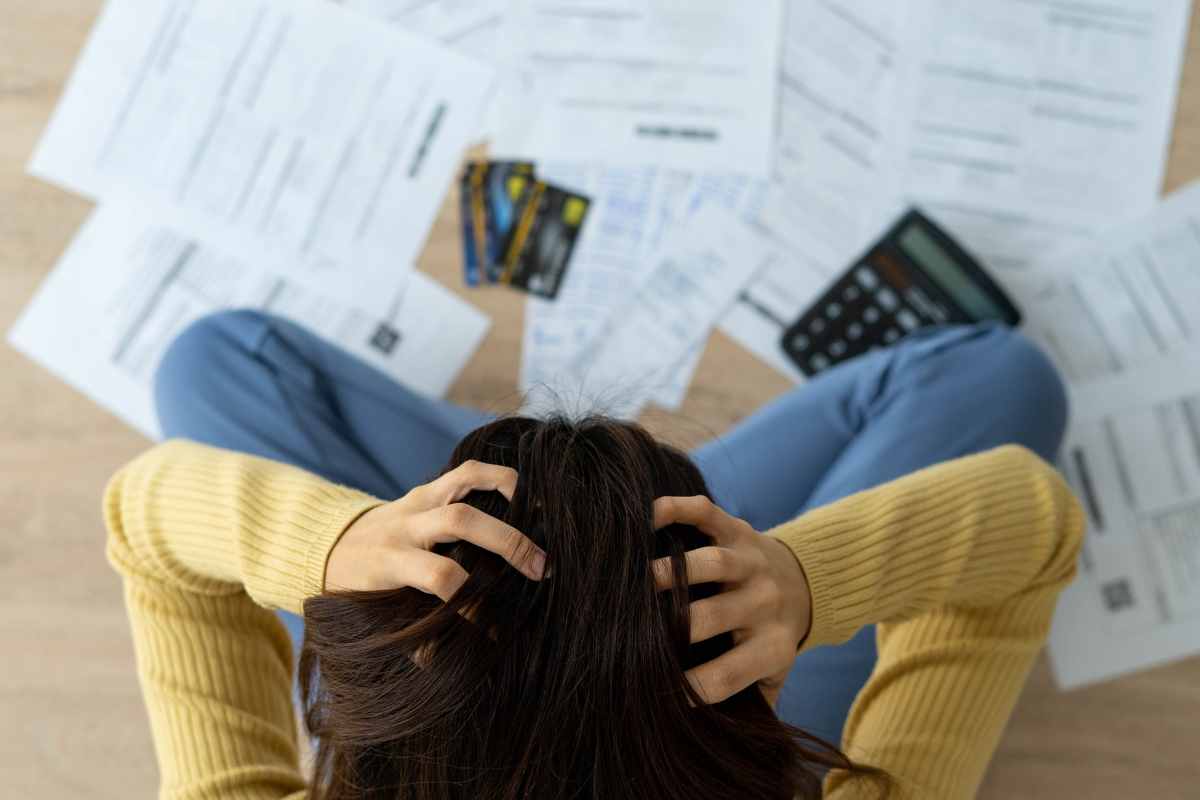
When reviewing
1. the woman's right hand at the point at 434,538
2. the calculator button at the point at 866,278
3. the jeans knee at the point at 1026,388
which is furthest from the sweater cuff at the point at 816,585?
the calculator button at the point at 866,278

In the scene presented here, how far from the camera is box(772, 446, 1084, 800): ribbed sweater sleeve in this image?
1.71 ft

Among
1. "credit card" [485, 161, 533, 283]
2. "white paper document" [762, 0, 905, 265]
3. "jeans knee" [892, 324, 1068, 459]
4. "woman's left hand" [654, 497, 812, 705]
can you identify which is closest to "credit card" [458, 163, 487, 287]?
"credit card" [485, 161, 533, 283]

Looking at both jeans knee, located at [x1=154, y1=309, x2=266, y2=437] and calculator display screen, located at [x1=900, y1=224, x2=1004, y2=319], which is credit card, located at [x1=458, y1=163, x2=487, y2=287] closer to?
jeans knee, located at [x1=154, y1=309, x2=266, y2=437]

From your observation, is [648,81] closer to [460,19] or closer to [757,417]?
[460,19]

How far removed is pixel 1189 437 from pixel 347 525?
738mm

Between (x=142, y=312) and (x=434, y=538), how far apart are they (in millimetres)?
590

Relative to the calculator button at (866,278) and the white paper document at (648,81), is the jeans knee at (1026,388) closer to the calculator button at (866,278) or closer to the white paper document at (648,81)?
the calculator button at (866,278)

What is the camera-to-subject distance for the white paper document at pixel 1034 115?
84 centimetres

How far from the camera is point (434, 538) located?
1.31 ft

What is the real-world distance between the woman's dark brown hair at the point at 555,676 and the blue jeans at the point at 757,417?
0.28m

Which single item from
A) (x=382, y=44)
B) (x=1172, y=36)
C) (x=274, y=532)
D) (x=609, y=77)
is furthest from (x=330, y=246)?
(x=1172, y=36)

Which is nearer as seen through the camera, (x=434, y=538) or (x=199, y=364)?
(x=434, y=538)

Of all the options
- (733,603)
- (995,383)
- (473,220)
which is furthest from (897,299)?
(733,603)

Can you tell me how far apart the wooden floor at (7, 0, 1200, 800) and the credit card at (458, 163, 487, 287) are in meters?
0.01
